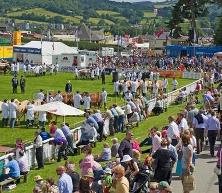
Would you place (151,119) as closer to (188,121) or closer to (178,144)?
(188,121)

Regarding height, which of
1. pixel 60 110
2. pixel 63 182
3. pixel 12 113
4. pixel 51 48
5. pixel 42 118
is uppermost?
pixel 63 182

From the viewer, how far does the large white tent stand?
65.5m

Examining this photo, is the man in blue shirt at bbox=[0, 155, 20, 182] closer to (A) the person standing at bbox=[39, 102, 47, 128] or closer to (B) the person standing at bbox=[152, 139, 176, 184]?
(B) the person standing at bbox=[152, 139, 176, 184]

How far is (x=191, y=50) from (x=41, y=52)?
60.6 feet

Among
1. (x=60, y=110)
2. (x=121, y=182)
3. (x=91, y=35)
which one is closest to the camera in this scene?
(x=121, y=182)

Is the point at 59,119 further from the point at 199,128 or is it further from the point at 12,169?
the point at 12,169

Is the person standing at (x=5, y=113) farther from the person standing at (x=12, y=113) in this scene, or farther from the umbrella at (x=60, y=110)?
the umbrella at (x=60, y=110)

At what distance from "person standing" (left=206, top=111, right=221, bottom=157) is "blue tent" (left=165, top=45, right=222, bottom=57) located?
165 ft

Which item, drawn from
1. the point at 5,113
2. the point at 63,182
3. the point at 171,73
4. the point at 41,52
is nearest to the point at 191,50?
the point at 171,73

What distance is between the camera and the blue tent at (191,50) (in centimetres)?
7018

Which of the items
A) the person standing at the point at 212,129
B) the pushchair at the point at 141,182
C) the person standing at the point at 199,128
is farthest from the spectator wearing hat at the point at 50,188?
the person standing at the point at 199,128

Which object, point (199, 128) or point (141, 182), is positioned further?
point (199, 128)

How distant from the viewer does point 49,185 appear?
12203mm

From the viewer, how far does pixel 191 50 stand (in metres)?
71.5
